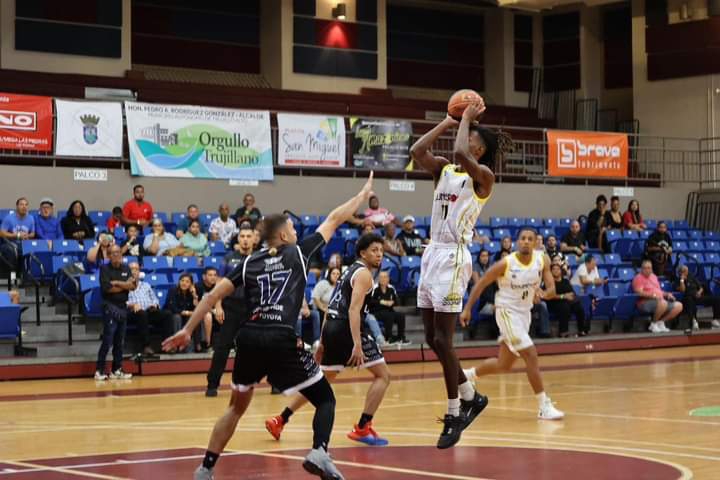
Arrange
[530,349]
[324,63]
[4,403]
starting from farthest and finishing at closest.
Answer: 1. [324,63]
2. [4,403]
3. [530,349]

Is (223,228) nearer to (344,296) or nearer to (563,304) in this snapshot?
(563,304)

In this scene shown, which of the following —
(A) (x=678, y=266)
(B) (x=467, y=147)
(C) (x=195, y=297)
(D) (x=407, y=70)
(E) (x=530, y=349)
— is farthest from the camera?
(D) (x=407, y=70)

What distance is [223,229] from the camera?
2245 cm

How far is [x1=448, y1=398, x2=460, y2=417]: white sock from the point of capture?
32.0ft

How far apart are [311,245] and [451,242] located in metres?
1.79

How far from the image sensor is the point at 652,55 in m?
34.8

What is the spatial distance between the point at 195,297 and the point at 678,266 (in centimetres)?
1235

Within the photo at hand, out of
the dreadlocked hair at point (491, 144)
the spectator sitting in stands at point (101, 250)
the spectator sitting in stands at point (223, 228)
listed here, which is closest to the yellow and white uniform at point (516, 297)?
the dreadlocked hair at point (491, 144)

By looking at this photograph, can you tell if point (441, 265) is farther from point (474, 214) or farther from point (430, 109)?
point (430, 109)

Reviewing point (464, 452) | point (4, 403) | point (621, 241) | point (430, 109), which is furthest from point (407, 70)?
point (464, 452)

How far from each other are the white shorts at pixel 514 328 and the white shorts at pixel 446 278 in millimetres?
3221

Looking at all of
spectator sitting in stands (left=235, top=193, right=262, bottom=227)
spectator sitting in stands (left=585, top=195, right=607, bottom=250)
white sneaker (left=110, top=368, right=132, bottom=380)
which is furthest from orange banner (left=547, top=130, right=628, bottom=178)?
white sneaker (left=110, top=368, right=132, bottom=380)

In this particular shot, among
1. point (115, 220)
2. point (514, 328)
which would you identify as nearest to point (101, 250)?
point (115, 220)

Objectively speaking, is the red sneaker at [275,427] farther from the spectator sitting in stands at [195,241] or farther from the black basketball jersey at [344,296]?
the spectator sitting in stands at [195,241]
